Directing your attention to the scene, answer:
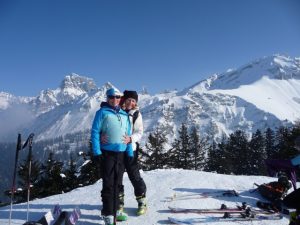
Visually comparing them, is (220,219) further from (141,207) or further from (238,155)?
(238,155)

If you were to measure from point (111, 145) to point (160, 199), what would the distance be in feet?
8.63

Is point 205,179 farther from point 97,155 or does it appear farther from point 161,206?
point 97,155

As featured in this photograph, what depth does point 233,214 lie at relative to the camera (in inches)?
301

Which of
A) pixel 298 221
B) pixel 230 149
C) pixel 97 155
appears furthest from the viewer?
pixel 230 149

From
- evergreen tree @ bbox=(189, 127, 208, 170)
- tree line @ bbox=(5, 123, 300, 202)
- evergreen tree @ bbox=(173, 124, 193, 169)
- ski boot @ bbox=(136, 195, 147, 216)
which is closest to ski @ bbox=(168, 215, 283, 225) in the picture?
ski boot @ bbox=(136, 195, 147, 216)

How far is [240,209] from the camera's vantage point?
790cm

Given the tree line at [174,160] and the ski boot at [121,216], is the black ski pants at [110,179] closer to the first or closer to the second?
the ski boot at [121,216]

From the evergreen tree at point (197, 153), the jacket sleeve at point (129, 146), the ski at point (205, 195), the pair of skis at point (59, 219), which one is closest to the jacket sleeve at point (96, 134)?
the jacket sleeve at point (129, 146)

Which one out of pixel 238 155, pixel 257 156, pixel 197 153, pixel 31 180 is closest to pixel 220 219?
pixel 31 180

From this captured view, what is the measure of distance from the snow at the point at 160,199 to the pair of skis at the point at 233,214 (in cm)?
15

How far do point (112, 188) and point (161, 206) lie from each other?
6.33ft

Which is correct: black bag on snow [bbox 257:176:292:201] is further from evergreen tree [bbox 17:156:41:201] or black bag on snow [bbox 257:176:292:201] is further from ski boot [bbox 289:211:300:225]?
evergreen tree [bbox 17:156:41:201]

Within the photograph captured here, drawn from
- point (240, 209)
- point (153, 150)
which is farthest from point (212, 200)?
point (153, 150)

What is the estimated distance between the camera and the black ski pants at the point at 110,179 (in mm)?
6520
